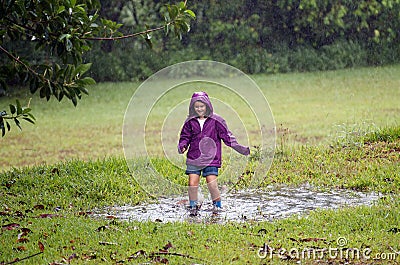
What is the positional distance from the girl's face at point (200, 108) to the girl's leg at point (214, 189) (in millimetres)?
522

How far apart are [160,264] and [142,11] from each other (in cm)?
1266

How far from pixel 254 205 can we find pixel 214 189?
1.35ft

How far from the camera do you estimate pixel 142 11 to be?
53.0 feet

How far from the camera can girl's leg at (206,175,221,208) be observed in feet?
18.2

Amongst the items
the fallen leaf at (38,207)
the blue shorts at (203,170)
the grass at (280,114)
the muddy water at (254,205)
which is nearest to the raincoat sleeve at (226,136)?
the blue shorts at (203,170)

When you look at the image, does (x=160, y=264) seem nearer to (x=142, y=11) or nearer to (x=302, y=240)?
(x=302, y=240)

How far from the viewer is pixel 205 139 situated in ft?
18.1

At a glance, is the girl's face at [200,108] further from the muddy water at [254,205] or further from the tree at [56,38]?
the muddy water at [254,205]

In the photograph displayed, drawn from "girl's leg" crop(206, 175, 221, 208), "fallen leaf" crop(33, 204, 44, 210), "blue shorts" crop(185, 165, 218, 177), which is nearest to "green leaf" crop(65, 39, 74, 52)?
"blue shorts" crop(185, 165, 218, 177)

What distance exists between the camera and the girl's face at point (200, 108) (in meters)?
5.54

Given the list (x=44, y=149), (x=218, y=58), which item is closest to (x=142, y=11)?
(x=218, y=58)

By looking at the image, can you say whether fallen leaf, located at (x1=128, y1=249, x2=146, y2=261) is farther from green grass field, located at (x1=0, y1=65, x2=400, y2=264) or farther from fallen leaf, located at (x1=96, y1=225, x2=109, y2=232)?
fallen leaf, located at (x1=96, y1=225, x2=109, y2=232)
